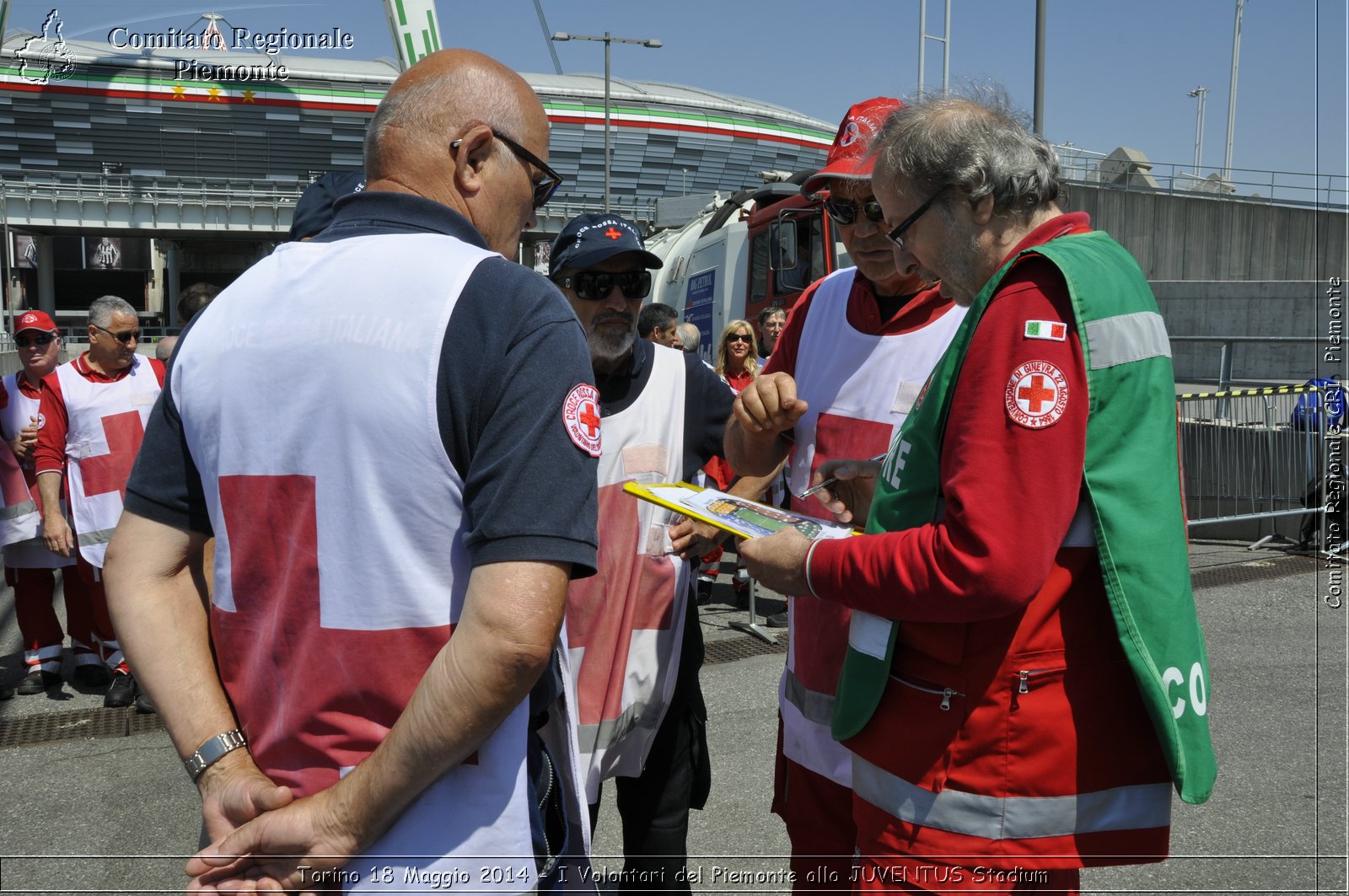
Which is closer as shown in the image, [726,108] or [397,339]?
[397,339]

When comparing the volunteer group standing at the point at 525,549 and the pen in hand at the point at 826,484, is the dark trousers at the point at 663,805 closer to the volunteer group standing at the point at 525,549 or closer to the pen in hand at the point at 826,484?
the pen in hand at the point at 826,484

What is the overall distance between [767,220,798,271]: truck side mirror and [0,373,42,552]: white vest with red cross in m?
8.10

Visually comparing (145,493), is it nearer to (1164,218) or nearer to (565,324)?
(565,324)

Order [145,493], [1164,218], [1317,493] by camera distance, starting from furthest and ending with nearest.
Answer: [1164,218] < [1317,493] < [145,493]

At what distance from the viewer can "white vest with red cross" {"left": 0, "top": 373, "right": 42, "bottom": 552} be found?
624 centimetres

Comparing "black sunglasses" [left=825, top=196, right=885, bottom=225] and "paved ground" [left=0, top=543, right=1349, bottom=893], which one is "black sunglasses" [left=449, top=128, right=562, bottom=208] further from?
"paved ground" [left=0, top=543, right=1349, bottom=893]

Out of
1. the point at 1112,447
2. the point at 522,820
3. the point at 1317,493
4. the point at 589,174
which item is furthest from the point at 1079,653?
the point at 589,174

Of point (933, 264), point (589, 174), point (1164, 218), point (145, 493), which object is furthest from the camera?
point (589, 174)

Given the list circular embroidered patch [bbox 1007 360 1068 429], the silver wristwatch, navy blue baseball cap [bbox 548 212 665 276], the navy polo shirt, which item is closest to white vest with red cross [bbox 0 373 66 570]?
navy blue baseball cap [bbox 548 212 665 276]

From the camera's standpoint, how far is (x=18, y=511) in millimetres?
6285

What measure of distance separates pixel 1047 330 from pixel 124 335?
588 centimetres

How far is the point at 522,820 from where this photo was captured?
1472mm

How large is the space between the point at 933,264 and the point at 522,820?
3.98ft

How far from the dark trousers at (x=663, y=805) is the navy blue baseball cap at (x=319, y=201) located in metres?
1.68
